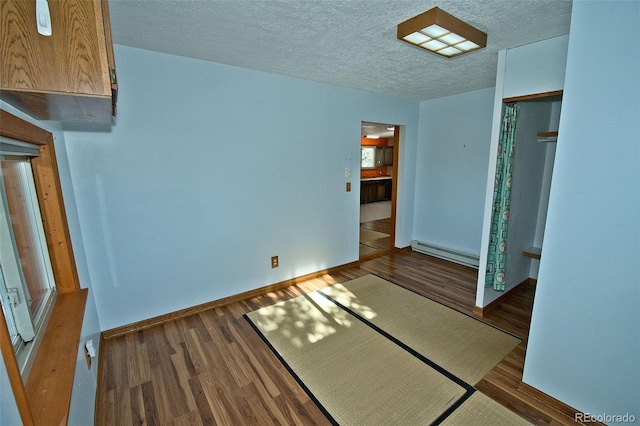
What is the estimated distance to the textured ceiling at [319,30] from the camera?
1629 millimetres

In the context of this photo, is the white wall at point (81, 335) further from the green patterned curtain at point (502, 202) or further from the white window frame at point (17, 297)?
the green patterned curtain at point (502, 202)

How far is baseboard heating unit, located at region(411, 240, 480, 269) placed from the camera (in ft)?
12.5

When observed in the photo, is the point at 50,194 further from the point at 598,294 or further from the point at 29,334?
the point at 598,294

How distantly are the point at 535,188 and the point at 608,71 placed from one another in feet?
6.61

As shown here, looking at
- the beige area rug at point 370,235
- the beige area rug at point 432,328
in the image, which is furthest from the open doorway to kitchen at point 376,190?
the beige area rug at point 432,328

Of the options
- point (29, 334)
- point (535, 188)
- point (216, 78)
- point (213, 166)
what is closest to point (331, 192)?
point (213, 166)

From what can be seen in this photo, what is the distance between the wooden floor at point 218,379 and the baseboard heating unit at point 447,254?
0.94 meters

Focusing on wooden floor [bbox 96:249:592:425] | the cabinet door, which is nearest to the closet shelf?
wooden floor [bbox 96:249:592:425]

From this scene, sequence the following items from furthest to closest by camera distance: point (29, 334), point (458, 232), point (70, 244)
A: point (458, 232) → point (70, 244) → point (29, 334)

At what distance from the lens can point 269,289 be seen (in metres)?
3.16

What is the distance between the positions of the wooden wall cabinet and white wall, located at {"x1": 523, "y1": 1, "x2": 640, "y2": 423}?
2.20m

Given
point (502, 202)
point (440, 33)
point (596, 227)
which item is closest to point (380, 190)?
point (502, 202)

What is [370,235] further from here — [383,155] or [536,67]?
[383,155]

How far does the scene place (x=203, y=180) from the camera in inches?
102
